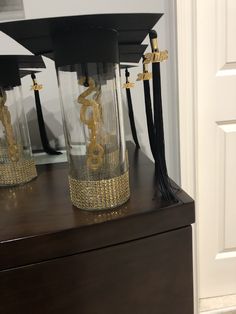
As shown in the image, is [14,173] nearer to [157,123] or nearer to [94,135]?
[94,135]

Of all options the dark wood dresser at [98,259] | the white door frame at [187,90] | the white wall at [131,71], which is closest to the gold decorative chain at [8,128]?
the dark wood dresser at [98,259]

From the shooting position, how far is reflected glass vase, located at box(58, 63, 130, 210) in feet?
2.02

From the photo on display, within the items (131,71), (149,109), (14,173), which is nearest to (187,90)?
(131,71)

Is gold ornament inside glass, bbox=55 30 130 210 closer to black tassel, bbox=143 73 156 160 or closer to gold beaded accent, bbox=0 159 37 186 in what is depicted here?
black tassel, bbox=143 73 156 160

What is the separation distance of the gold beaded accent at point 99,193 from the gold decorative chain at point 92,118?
4 cm

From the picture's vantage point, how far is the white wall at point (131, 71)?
40.7 inches

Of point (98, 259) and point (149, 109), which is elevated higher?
point (149, 109)

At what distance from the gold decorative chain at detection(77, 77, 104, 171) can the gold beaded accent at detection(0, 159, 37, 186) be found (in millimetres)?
210

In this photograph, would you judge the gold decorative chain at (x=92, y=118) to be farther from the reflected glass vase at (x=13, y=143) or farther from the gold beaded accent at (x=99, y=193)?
the reflected glass vase at (x=13, y=143)

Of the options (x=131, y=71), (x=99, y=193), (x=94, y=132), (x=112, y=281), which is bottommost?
(x=112, y=281)

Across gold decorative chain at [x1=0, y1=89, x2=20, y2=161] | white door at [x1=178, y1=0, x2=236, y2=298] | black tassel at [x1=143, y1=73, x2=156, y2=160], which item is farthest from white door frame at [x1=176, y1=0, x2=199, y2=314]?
gold decorative chain at [x1=0, y1=89, x2=20, y2=161]

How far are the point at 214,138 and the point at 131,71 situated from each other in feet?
1.29

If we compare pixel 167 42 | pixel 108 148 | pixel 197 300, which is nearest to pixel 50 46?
pixel 108 148

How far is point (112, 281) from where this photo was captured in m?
0.59
